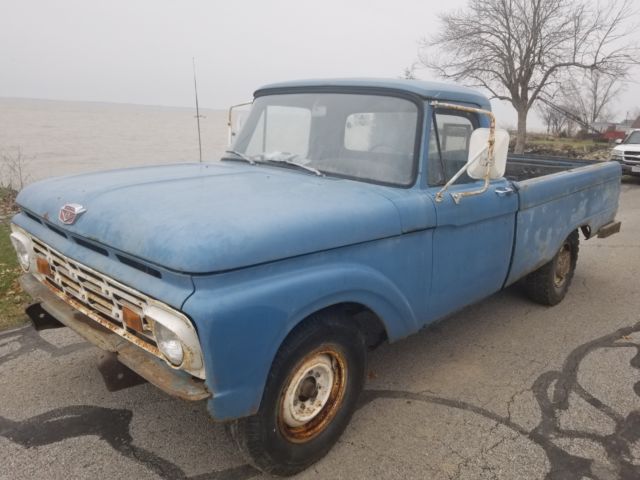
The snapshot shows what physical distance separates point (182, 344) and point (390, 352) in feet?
7.19

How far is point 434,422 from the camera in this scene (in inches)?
117

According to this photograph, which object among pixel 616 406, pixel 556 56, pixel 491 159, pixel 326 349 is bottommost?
pixel 616 406

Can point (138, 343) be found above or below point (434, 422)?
above

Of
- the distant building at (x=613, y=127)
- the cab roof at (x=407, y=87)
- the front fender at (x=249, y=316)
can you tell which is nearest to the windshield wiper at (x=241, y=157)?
the cab roof at (x=407, y=87)

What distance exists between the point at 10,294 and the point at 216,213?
138 inches

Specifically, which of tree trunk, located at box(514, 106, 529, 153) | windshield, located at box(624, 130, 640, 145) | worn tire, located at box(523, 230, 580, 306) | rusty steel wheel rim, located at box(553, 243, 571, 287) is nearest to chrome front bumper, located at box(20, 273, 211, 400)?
worn tire, located at box(523, 230, 580, 306)

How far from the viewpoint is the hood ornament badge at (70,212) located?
8.03ft

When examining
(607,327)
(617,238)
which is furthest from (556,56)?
(607,327)

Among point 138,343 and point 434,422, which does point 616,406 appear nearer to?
point 434,422

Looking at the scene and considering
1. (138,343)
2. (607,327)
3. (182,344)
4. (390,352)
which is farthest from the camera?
(607,327)

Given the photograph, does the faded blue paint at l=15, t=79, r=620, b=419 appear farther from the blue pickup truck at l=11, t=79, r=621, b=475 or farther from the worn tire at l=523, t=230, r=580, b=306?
the worn tire at l=523, t=230, r=580, b=306

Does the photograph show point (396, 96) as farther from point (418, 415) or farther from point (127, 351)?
point (127, 351)

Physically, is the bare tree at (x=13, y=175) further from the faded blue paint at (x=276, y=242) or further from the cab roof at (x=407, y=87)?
the faded blue paint at (x=276, y=242)

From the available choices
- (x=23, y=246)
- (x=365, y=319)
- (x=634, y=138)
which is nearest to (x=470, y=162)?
(x=365, y=319)
